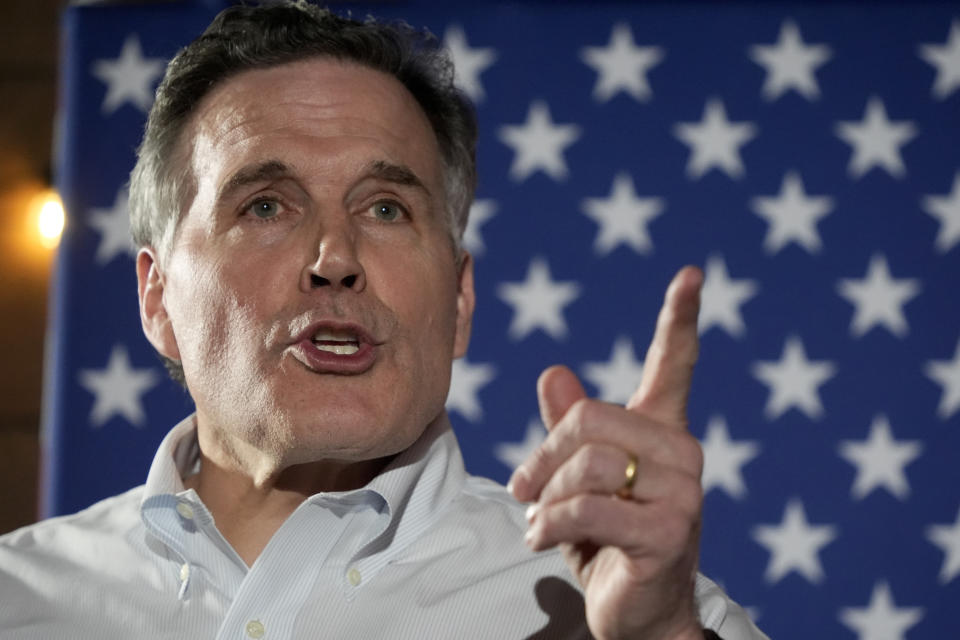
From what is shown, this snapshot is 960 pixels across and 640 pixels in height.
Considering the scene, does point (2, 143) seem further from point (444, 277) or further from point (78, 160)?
point (444, 277)

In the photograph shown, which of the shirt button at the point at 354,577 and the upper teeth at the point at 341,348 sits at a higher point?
the upper teeth at the point at 341,348

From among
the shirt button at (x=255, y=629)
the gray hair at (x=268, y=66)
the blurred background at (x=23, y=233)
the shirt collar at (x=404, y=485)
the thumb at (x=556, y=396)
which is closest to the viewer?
the thumb at (x=556, y=396)

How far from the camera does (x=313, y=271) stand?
153cm

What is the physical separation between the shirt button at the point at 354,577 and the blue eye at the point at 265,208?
0.55 m

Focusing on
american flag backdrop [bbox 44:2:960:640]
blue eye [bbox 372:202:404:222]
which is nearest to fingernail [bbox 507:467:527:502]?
blue eye [bbox 372:202:404:222]

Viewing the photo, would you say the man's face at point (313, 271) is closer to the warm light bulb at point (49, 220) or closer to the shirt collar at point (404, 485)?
the shirt collar at point (404, 485)

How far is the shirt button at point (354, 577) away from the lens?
1506mm

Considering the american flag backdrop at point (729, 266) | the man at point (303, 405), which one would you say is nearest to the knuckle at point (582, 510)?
the man at point (303, 405)

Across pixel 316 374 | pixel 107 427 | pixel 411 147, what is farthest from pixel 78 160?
pixel 316 374

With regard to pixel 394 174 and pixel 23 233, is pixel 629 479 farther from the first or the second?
pixel 23 233

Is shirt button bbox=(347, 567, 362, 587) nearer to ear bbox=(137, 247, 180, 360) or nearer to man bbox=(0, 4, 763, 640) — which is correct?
man bbox=(0, 4, 763, 640)

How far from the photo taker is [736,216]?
251cm

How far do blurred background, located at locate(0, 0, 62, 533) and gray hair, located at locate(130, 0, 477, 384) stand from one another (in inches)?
66.5

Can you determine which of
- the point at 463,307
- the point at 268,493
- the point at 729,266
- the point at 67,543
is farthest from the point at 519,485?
the point at 729,266
